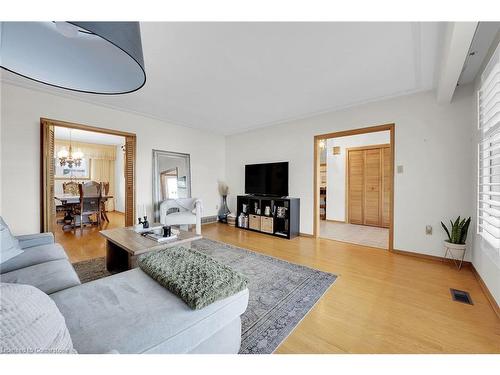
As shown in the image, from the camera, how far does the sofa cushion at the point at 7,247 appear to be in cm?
157

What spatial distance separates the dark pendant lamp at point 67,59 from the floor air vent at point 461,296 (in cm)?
296

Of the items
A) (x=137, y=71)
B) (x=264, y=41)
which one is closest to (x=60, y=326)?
(x=137, y=71)

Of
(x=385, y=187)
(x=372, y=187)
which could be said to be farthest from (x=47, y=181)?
(x=385, y=187)

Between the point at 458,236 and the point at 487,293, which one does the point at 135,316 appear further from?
the point at 458,236

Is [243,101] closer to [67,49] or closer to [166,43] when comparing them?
[166,43]

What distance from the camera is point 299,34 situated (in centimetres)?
177

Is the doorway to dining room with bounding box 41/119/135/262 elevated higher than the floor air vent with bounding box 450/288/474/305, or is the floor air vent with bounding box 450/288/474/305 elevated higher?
the doorway to dining room with bounding box 41/119/135/262

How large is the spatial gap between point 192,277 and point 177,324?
31 centimetres

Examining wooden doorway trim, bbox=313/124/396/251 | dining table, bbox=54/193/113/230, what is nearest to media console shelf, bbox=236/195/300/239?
wooden doorway trim, bbox=313/124/396/251

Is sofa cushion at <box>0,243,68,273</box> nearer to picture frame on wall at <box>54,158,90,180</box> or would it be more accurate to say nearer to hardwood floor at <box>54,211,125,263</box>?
hardwood floor at <box>54,211,125,263</box>

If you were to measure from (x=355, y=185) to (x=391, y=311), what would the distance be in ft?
13.4

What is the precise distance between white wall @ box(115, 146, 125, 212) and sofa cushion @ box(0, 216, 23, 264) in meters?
5.40

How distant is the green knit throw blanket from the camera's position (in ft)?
3.47

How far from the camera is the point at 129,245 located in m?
2.04
